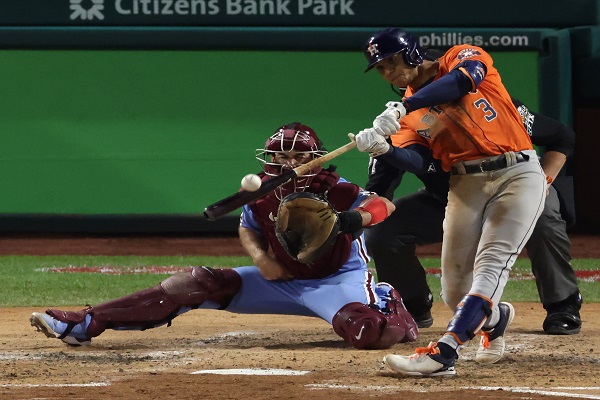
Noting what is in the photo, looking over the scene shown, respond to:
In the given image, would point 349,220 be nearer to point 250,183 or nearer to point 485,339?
point 250,183

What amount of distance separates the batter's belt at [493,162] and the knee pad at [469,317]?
61 cm

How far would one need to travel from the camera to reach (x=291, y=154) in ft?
18.1

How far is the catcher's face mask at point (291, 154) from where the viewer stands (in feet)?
18.1

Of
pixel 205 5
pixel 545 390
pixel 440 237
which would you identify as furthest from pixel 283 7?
pixel 545 390

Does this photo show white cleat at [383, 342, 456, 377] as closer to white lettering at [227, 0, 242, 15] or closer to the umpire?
the umpire

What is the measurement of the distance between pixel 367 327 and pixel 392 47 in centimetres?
130

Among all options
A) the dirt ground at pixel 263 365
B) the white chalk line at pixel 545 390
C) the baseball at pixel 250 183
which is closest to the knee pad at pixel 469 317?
the dirt ground at pixel 263 365

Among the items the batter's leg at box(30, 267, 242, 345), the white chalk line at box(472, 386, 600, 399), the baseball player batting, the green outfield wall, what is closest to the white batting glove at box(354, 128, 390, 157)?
the baseball player batting

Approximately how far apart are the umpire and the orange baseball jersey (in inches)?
43.2

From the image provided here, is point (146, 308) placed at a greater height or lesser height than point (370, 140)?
lesser

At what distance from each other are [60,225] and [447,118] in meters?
7.52

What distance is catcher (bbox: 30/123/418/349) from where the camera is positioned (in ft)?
17.5

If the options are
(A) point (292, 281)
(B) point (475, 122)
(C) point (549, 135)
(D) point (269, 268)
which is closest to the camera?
(B) point (475, 122)

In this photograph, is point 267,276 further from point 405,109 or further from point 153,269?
point 153,269
